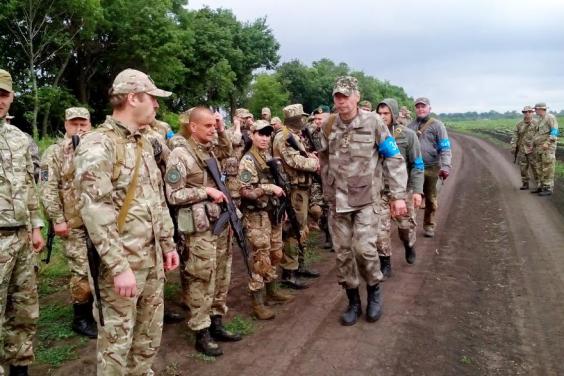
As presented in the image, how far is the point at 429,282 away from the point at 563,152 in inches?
674

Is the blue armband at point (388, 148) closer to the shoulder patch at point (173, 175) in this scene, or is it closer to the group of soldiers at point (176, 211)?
the group of soldiers at point (176, 211)

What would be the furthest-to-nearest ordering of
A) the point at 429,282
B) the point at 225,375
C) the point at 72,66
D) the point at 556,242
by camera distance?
the point at 72,66
the point at 556,242
the point at 429,282
the point at 225,375

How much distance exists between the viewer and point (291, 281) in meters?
6.25

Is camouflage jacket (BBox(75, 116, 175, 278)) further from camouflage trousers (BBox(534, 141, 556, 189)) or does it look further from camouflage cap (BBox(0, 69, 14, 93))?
camouflage trousers (BBox(534, 141, 556, 189))

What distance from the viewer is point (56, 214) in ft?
15.7

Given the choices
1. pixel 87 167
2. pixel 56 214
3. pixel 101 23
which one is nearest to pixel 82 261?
pixel 56 214

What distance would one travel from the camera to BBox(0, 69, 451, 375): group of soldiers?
3162 millimetres

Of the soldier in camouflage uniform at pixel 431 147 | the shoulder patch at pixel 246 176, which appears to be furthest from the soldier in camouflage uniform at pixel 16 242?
the soldier in camouflage uniform at pixel 431 147

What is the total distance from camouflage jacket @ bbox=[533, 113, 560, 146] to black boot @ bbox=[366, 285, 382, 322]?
32.0ft

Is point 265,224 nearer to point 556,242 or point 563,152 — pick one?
point 556,242

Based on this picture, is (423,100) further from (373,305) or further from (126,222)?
(126,222)

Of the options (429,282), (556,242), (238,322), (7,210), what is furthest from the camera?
(556,242)

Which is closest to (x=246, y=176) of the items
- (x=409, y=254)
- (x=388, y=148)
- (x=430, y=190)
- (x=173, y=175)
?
(x=173, y=175)

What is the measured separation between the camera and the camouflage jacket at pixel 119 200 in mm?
2955
